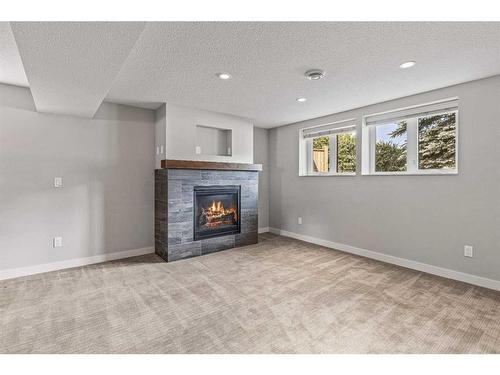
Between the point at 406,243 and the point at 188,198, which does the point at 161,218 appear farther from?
the point at 406,243

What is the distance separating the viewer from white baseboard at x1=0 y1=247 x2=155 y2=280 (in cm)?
309

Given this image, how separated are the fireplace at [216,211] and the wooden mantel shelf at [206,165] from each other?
322 millimetres

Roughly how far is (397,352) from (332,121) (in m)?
3.46

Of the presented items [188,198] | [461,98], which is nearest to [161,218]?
[188,198]

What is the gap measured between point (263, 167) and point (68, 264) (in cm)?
374

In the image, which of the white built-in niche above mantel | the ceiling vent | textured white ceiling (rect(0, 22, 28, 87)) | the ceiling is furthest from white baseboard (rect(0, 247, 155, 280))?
the ceiling vent

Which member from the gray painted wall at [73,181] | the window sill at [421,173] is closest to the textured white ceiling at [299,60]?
the gray painted wall at [73,181]

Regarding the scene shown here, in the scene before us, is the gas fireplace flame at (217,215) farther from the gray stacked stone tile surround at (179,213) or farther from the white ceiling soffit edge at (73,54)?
the white ceiling soffit edge at (73,54)

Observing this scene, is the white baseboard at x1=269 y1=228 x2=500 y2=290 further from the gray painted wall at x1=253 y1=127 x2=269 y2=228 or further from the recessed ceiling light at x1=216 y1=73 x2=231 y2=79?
the recessed ceiling light at x1=216 y1=73 x2=231 y2=79

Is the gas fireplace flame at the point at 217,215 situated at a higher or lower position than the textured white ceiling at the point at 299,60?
lower

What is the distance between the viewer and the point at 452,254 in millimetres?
3057

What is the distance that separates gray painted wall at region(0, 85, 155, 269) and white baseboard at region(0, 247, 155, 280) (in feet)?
0.19

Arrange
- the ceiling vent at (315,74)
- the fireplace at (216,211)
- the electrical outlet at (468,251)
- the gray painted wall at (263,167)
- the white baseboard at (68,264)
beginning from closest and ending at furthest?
the ceiling vent at (315,74), the electrical outlet at (468,251), the white baseboard at (68,264), the fireplace at (216,211), the gray painted wall at (263,167)

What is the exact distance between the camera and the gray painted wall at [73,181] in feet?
10.1
